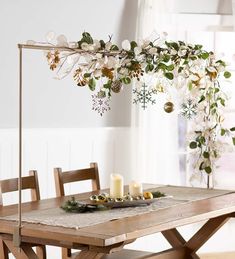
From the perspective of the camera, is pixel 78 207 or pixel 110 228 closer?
pixel 110 228

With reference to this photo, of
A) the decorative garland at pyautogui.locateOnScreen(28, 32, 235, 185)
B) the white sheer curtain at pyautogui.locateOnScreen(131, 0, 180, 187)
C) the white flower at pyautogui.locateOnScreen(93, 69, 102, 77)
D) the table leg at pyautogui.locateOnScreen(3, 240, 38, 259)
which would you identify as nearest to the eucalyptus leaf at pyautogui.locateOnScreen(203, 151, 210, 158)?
the white sheer curtain at pyautogui.locateOnScreen(131, 0, 180, 187)

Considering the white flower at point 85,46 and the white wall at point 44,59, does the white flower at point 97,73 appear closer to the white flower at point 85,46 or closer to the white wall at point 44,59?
the white flower at point 85,46

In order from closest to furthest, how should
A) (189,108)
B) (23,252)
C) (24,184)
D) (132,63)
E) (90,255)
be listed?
(90,255), (23,252), (132,63), (24,184), (189,108)

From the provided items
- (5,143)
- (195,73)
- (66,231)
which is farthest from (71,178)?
(66,231)

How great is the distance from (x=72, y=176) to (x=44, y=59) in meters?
1.05

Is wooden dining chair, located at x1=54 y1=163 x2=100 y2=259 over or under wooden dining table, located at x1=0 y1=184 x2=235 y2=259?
over

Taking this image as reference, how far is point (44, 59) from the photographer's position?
18.3 ft

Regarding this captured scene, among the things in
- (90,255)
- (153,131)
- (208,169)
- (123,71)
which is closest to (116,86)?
(123,71)

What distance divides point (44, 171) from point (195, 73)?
191cm

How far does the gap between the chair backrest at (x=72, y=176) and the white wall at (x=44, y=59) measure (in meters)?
0.81

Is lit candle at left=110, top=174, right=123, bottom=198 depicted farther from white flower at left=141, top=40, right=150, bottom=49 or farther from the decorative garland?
white flower at left=141, top=40, right=150, bottom=49

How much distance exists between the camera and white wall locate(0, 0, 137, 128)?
18.3 feet

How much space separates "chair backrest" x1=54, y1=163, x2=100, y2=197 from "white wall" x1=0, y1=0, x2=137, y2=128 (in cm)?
81

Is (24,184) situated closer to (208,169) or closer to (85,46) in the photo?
(85,46)
